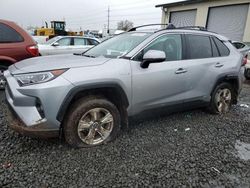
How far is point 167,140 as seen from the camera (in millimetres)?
3275

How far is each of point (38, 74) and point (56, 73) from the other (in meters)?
0.21

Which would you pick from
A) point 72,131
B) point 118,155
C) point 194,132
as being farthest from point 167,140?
point 72,131

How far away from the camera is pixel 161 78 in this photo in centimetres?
322

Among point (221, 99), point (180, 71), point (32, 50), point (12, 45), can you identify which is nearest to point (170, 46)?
point (180, 71)

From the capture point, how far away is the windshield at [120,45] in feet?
10.7

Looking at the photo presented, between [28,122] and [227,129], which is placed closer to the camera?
[28,122]

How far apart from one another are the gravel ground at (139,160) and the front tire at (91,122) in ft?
0.41

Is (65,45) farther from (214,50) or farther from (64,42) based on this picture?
(214,50)

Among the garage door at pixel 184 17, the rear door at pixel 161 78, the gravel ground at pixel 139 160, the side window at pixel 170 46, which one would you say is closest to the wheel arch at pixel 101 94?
the rear door at pixel 161 78

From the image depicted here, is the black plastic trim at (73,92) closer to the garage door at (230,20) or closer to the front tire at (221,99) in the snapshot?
the front tire at (221,99)

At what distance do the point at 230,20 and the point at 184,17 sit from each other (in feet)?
13.1

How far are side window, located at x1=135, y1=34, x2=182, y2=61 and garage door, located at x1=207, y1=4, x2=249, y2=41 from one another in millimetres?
11562

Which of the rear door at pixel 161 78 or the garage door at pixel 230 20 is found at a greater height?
the garage door at pixel 230 20

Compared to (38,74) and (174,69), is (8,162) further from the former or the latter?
(174,69)
